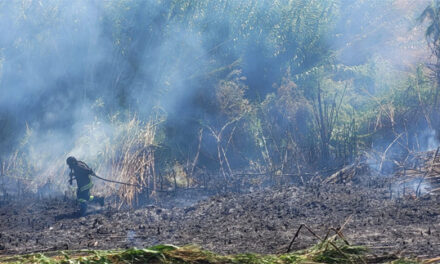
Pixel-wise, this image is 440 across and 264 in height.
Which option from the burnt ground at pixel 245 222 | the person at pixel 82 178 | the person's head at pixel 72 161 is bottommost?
the burnt ground at pixel 245 222

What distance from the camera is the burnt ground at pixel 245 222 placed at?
22.6 ft

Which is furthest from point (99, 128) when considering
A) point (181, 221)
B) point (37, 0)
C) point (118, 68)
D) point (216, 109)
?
point (181, 221)

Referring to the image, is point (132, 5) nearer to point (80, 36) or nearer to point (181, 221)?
point (80, 36)

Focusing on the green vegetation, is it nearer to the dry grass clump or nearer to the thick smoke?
the dry grass clump

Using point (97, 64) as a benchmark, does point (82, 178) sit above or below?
below

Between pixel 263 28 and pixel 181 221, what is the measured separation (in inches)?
318

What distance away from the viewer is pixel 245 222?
26.7 feet

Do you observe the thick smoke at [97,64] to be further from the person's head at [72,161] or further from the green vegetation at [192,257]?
the green vegetation at [192,257]

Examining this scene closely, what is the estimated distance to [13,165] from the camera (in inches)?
484

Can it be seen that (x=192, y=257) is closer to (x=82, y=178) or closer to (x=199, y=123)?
(x=82, y=178)

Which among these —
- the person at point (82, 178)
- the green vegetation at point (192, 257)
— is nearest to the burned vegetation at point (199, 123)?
the person at point (82, 178)

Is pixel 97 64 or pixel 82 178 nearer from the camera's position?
pixel 82 178

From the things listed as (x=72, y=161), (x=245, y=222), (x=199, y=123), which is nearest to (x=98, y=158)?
(x=72, y=161)

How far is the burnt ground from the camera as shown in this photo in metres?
6.89
